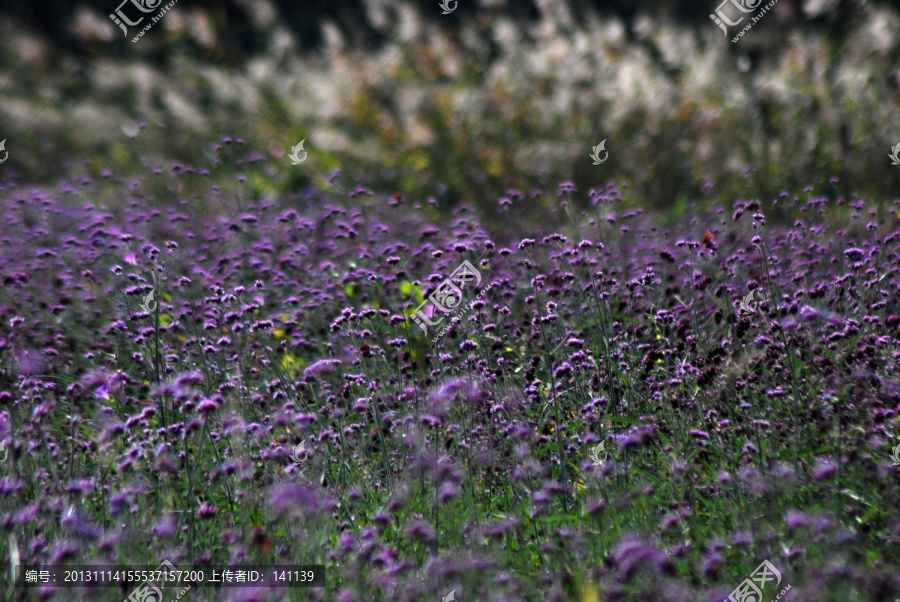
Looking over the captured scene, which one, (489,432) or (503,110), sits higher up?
(503,110)

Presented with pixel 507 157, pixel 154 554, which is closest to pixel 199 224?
pixel 507 157

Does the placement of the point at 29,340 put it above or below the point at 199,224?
below

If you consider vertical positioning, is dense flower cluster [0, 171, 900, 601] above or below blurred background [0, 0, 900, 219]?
below

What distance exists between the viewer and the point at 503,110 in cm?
759

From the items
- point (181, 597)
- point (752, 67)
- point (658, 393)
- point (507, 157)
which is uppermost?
point (752, 67)

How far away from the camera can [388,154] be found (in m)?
7.62

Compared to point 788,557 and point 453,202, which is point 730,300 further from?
point 453,202

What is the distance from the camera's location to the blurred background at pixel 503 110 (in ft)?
21.8

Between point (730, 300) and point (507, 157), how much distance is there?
12.6 ft

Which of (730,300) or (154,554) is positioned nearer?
(154,554)

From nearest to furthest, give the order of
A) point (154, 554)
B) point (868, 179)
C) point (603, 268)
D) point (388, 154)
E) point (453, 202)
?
point (154, 554) < point (603, 268) < point (868, 179) < point (453, 202) < point (388, 154)

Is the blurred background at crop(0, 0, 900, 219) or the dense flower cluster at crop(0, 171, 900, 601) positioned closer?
the dense flower cluster at crop(0, 171, 900, 601)

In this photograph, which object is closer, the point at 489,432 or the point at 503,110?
the point at 489,432

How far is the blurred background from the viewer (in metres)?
6.64
